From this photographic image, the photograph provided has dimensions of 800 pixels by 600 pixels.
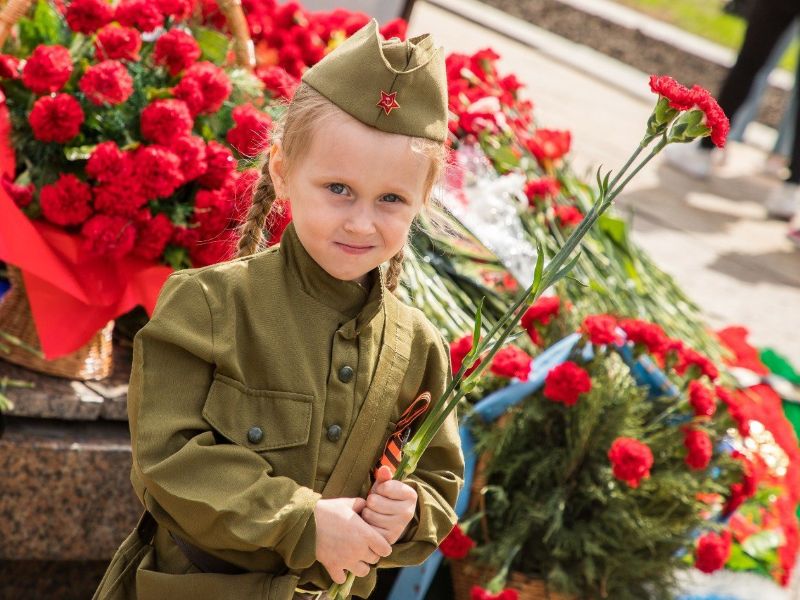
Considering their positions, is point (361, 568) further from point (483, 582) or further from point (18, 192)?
point (18, 192)

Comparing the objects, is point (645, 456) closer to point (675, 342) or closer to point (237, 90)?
point (675, 342)

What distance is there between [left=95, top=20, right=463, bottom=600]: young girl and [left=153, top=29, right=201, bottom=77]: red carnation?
1070 millimetres

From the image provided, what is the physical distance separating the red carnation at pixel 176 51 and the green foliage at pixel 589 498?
1112mm

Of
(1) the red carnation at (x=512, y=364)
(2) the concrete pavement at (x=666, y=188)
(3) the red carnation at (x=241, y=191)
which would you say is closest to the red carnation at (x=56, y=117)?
(3) the red carnation at (x=241, y=191)

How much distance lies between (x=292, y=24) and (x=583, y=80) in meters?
6.45

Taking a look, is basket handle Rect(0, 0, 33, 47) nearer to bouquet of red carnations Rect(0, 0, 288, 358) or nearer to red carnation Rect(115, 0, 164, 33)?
→ bouquet of red carnations Rect(0, 0, 288, 358)

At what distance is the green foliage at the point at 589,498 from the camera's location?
8.78 ft

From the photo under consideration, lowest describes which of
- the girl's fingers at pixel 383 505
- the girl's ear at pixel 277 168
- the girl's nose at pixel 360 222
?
the girl's fingers at pixel 383 505

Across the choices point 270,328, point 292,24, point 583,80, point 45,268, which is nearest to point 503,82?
point 292,24

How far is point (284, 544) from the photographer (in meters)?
1.57

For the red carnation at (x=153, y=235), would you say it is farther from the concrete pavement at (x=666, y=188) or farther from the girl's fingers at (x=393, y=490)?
the concrete pavement at (x=666, y=188)

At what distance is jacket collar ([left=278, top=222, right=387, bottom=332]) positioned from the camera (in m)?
1.67

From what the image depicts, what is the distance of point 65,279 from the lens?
8.00 feet

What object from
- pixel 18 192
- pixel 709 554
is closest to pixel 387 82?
pixel 18 192
